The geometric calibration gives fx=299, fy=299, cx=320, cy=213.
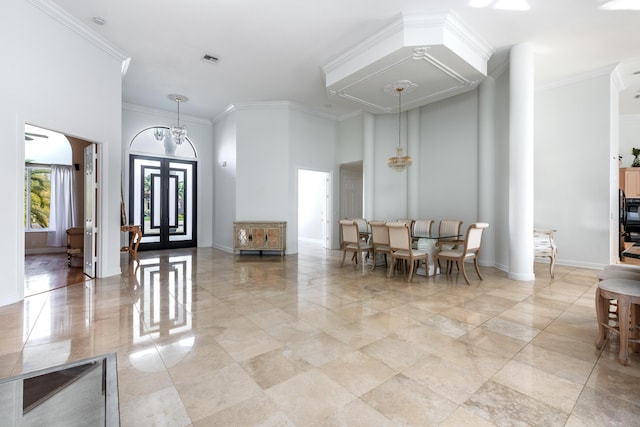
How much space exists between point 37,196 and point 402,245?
9027mm

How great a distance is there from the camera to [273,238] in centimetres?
712

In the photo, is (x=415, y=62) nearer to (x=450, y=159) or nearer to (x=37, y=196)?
(x=450, y=159)

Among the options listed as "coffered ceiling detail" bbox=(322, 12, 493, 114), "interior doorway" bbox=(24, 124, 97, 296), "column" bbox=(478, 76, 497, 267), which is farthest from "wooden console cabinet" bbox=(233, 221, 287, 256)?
"column" bbox=(478, 76, 497, 267)

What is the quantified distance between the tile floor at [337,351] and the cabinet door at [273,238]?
2703 millimetres

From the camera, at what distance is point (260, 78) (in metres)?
6.03

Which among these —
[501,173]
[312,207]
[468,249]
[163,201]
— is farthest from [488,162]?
[163,201]

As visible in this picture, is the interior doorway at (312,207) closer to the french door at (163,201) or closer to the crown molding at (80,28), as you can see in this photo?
the french door at (163,201)

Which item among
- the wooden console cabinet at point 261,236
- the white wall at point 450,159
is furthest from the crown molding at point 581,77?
the wooden console cabinet at point 261,236

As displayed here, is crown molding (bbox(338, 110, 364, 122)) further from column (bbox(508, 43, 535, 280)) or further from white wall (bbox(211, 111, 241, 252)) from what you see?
column (bbox(508, 43, 535, 280))

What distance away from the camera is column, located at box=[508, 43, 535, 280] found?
468 centimetres

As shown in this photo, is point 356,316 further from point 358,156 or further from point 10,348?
point 358,156

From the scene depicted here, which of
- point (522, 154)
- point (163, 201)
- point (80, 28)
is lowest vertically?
point (163, 201)

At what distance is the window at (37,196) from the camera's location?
751 cm

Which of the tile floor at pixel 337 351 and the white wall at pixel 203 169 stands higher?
the white wall at pixel 203 169
